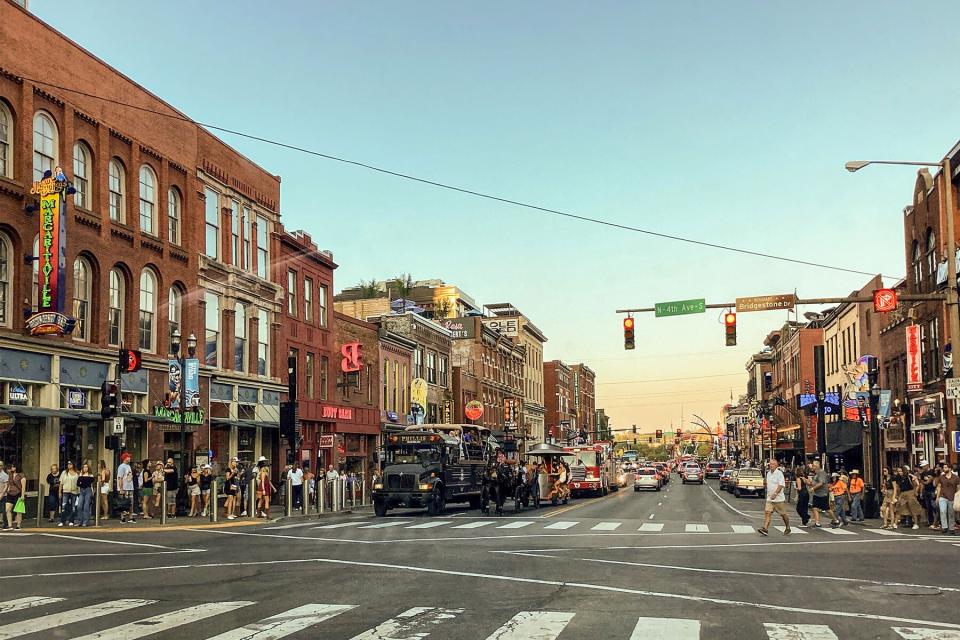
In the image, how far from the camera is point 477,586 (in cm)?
1328

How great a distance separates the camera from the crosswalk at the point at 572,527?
988 inches

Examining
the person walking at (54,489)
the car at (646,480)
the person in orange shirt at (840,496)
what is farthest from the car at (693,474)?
the person walking at (54,489)

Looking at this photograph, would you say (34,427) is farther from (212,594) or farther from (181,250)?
(212,594)

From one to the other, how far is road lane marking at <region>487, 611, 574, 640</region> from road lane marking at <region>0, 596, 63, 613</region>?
5.71m

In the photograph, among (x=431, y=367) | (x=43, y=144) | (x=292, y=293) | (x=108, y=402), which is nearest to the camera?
(x=108, y=402)

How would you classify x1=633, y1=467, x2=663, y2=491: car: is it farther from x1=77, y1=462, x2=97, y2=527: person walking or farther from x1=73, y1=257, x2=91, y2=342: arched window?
x1=77, y1=462, x2=97, y2=527: person walking

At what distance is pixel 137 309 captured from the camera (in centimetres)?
3409

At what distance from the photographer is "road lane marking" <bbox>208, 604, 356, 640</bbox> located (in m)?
9.62

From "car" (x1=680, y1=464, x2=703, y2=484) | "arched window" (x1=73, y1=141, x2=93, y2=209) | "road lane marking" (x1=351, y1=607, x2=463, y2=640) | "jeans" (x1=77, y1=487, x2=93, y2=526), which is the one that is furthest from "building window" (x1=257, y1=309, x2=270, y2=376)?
"car" (x1=680, y1=464, x2=703, y2=484)

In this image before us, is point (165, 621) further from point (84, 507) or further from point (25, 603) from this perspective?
point (84, 507)

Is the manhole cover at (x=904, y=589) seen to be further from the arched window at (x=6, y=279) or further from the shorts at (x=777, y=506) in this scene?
the arched window at (x=6, y=279)

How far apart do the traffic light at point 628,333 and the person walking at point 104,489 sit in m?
15.5

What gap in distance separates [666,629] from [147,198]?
30.3m

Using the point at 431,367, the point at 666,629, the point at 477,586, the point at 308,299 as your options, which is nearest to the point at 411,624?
the point at 666,629
